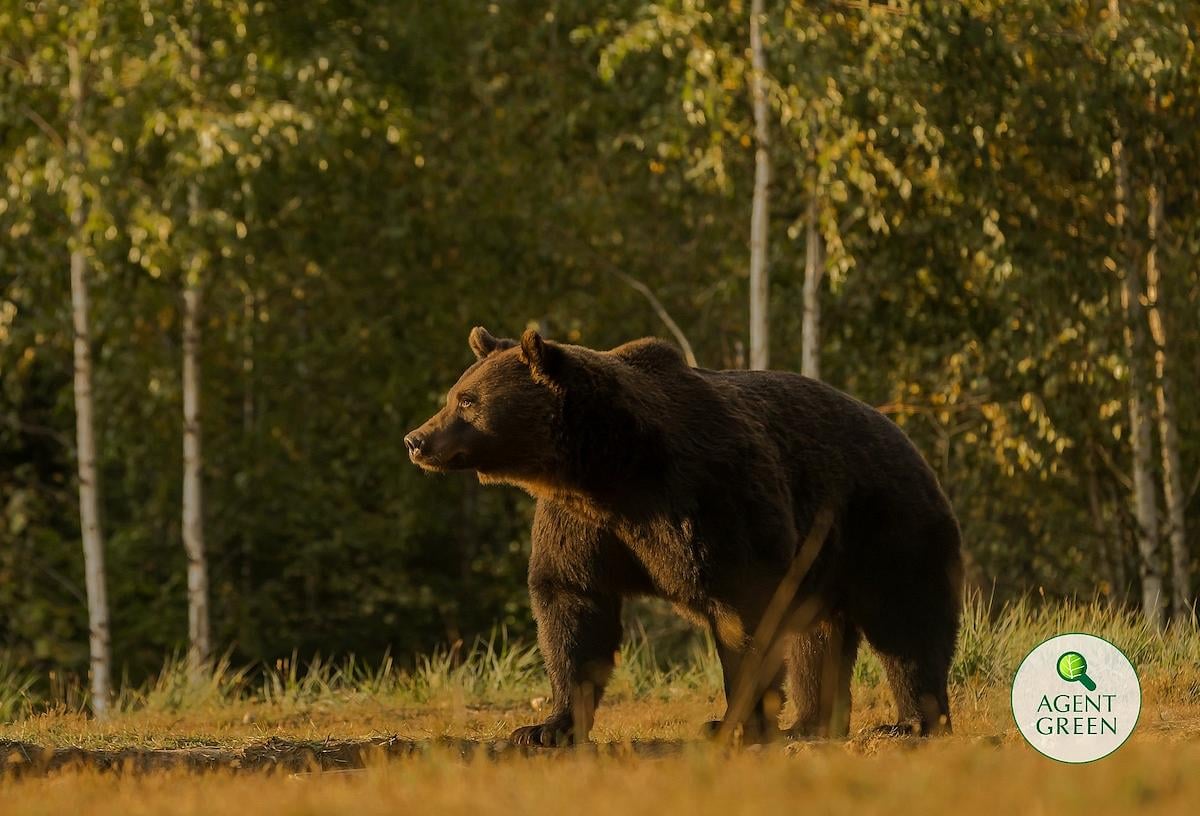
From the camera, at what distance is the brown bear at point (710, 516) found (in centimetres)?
702

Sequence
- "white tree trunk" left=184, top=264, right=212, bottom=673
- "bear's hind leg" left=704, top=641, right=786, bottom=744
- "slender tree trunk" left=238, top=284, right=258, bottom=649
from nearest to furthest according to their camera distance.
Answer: "bear's hind leg" left=704, top=641, right=786, bottom=744, "white tree trunk" left=184, top=264, right=212, bottom=673, "slender tree trunk" left=238, top=284, right=258, bottom=649

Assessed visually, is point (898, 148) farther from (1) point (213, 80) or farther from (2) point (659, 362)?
(2) point (659, 362)

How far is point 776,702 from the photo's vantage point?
23.3ft

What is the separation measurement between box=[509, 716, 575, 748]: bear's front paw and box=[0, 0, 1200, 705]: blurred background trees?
20.6 feet

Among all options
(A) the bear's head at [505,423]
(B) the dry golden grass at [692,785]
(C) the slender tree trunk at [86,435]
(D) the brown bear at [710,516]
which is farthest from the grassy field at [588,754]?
(C) the slender tree trunk at [86,435]

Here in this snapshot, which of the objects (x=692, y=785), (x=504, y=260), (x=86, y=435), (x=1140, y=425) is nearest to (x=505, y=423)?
(x=692, y=785)

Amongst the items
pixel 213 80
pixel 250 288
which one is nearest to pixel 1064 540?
pixel 250 288

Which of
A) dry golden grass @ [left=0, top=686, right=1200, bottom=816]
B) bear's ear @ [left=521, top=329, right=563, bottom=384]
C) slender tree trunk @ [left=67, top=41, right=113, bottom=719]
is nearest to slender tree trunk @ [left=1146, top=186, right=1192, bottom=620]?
slender tree trunk @ [left=67, top=41, right=113, bottom=719]

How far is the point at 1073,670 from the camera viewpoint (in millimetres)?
6695

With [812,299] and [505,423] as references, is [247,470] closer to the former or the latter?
[812,299]

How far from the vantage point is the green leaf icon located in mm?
6590

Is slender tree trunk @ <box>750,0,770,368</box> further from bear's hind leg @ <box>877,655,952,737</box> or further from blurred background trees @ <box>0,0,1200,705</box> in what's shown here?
bear's hind leg @ <box>877,655,952,737</box>

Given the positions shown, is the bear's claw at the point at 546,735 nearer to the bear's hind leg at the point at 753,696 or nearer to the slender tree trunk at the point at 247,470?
the bear's hind leg at the point at 753,696

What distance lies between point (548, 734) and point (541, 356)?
5.06 ft
